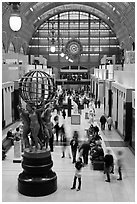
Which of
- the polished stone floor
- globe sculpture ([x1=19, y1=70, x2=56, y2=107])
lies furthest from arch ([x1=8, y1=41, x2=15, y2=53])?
globe sculpture ([x1=19, y1=70, x2=56, y2=107])

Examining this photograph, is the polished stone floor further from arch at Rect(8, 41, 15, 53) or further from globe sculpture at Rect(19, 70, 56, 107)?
arch at Rect(8, 41, 15, 53)

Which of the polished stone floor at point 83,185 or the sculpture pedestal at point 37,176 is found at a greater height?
the sculpture pedestal at point 37,176

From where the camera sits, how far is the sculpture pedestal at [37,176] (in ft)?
31.3

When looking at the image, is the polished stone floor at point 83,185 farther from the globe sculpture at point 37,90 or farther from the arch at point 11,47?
the arch at point 11,47

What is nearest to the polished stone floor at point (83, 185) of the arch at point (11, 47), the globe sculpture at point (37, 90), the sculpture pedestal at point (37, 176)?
the sculpture pedestal at point (37, 176)

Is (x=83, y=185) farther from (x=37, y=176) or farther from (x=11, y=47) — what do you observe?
(x=11, y=47)

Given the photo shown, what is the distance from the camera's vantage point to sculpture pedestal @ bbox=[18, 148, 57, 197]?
31.3 ft

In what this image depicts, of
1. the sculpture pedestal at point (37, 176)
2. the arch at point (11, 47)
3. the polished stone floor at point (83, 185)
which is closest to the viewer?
the polished stone floor at point (83, 185)

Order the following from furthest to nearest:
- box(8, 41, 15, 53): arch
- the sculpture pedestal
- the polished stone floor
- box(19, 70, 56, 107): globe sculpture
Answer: box(8, 41, 15, 53): arch → box(19, 70, 56, 107): globe sculpture → the sculpture pedestal → the polished stone floor

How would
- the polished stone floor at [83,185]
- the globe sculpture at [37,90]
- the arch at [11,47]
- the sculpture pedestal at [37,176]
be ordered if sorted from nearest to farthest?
the polished stone floor at [83,185] → the sculpture pedestal at [37,176] → the globe sculpture at [37,90] → the arch at [11,47]

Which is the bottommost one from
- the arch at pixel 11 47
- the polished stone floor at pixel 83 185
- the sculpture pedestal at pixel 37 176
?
the polished stone floor at pixel 83 185

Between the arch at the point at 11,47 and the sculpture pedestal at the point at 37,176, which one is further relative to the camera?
A: the arch at the point at 11,47

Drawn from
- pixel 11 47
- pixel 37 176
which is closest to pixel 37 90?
pixel 37 176

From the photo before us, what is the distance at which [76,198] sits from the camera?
9242 mm
